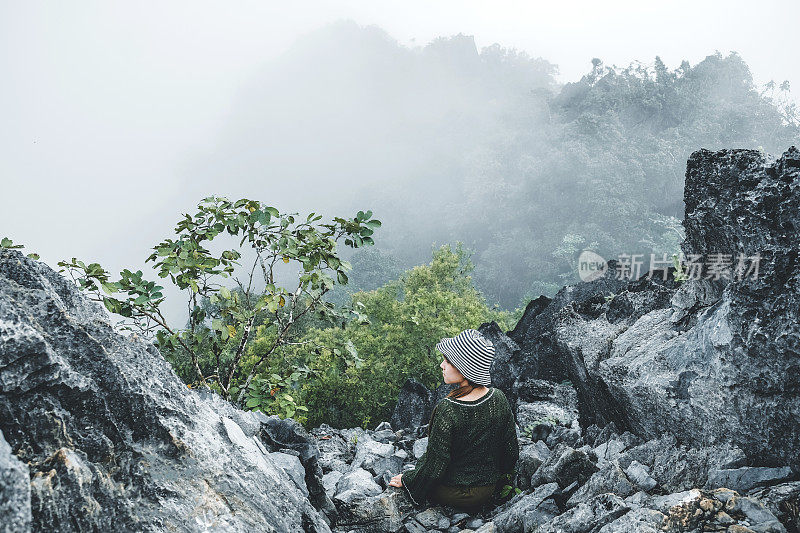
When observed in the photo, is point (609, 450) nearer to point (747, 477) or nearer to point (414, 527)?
point (747, 477)

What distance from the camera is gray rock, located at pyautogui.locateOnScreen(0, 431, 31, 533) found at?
1.46 meters

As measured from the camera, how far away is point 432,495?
12.5 ft

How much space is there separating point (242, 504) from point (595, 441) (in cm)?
303

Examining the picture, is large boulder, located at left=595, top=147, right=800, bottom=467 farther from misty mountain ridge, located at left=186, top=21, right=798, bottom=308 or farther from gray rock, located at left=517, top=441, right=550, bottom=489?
misty mountain ridge, located at left=186, top=21, right=798, bottom=308

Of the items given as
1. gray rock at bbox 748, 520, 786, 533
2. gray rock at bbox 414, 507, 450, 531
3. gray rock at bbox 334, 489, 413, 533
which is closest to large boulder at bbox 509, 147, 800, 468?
gray rock at bbox 748, 520, 786, 533

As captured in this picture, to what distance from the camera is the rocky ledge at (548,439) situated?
6.29 ft

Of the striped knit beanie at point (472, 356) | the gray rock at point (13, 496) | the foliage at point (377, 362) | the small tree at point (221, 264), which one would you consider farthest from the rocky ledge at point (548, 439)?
the foliage at point (377, 362)

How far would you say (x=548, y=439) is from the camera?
4906 mm

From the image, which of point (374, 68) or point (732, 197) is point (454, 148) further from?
point (732, 197)

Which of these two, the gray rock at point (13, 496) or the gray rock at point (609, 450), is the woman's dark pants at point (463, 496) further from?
the gray rock at point (13, 496)

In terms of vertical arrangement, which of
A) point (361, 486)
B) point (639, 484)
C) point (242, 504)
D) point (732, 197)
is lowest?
point (361, 486)

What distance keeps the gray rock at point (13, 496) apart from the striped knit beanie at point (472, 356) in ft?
8.41

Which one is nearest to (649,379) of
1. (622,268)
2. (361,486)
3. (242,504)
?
(361,486)

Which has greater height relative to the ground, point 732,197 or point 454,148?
point 454,148
